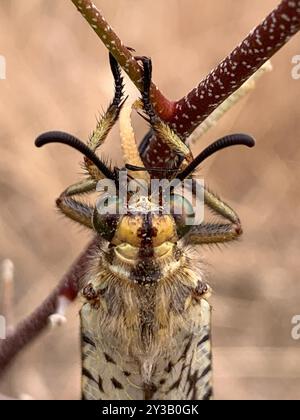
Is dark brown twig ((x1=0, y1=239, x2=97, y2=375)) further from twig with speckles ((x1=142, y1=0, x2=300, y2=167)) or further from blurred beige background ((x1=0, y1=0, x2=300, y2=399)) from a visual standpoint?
blurred beige background ((x1=0, y1=0, x2=300, y2=399))

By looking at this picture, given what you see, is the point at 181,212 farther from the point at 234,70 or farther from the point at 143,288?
the point at 234,70

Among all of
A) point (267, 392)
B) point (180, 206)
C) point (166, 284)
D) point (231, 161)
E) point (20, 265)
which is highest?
point (231, 161)

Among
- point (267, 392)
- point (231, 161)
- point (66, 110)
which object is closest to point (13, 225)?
point (66, 110)

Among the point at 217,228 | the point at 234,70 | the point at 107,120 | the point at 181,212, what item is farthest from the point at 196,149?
the point at 234,70

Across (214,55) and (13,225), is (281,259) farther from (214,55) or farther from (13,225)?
(13,225)

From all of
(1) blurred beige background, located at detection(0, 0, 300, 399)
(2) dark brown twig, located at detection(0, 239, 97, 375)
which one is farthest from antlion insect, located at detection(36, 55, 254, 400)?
(1) blurred beige background, located at detection(0, 0, 300, 399)

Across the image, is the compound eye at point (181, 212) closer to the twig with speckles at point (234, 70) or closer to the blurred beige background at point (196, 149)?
the twig with speckles at point (234, 70)
